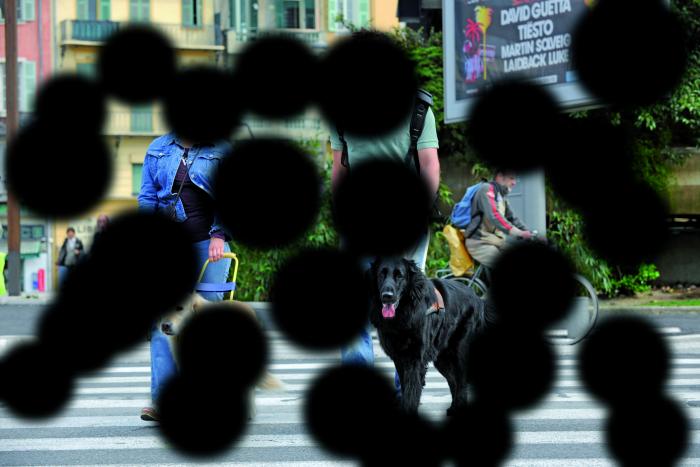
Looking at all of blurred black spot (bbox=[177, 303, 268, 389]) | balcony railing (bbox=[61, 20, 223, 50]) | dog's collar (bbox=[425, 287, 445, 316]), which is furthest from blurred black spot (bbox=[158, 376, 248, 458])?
dog's collar (bbox=[425, 287, 445, 316])

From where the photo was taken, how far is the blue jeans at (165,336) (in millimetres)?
361

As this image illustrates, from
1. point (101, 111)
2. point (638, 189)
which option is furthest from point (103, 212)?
point (638, 189)

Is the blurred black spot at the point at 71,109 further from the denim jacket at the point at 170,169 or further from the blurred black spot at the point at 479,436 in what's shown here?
the blurred black spot at the point at 479,436

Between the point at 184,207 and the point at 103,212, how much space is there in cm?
4

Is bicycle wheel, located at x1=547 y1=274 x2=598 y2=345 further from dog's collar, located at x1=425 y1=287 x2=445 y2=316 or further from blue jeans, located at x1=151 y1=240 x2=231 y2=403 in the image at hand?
dog's collar, located at x1=425 y1=287 x2=445 y2=316

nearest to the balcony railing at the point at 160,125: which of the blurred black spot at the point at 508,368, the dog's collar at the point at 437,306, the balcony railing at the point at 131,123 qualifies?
the balcony railing at the point at 131,123

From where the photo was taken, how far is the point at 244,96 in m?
0.35

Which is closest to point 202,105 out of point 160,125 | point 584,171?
point 160,125

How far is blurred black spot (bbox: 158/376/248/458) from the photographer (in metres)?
0.37

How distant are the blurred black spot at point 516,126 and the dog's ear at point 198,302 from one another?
10 cm

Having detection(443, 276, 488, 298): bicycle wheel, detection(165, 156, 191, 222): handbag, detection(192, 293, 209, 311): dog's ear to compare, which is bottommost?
detection(443, 276, 488, 298): bicycle wheel

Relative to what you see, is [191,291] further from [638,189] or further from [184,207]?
[638,189]

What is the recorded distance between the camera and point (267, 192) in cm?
35

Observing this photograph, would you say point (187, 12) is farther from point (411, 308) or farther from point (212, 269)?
point (411, 308)
